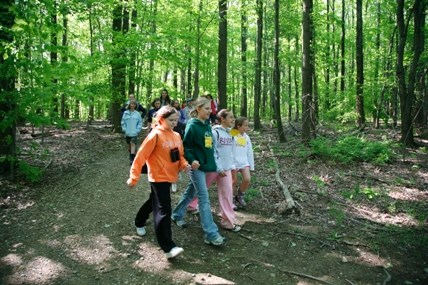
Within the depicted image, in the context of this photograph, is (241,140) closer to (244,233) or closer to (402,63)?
(244,233)

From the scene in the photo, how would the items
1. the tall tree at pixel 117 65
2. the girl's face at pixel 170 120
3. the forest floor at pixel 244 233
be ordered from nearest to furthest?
the forest floor at pixel 244 233, the girl's face at pixel 170 120, the tall tree at pixel 117 65

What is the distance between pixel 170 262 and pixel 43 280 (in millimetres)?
1595

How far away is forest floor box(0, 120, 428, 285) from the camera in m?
4.44

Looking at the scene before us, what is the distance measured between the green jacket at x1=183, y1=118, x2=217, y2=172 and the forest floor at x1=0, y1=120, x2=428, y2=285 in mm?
1273

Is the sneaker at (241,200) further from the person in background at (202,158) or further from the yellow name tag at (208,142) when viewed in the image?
the yellow name tag at (208,142)

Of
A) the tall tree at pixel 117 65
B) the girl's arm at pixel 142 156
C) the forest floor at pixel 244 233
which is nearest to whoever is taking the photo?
the forest floor at pixel 244 233

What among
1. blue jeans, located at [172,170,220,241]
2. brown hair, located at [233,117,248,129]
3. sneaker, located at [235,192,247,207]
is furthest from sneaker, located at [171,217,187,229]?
brown hair, located at [233,117,248,129]

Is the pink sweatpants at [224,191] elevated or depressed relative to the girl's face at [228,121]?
depressed

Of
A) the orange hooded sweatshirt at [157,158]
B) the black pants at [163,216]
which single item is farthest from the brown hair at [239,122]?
the black pants at [163,216]

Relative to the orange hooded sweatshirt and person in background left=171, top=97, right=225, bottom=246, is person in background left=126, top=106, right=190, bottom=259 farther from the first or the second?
person in background left=171, top=97, right=225, bottom=246

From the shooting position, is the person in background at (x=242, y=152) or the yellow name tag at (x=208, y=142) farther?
the person in background at (x=242, y=152)

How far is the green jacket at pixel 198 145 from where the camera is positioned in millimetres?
5082

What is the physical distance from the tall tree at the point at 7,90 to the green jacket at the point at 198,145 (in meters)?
4.24

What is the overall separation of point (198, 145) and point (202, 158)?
0.69ft
